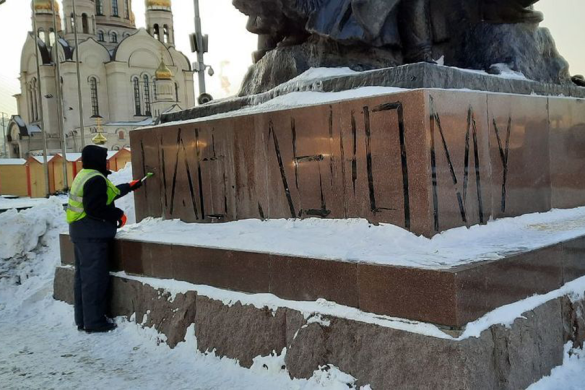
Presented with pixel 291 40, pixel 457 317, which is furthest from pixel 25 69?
pixel 457 317

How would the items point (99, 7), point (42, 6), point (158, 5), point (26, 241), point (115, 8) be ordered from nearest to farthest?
1. point (26, 241)
2. point (42, 6)
3. point (99, 7)
4. point (158, 5)
5. point (115, 8)

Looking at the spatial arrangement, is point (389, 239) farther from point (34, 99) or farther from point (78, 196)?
point (34, 99)

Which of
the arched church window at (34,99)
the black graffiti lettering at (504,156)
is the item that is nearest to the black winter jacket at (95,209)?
the black graffiti lettering at (504,156)

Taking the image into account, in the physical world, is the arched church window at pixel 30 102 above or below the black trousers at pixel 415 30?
above

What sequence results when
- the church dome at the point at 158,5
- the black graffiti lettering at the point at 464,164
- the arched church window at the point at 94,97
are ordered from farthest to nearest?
the church dome at the point at 158,5 < the arched church window at the point at 94,97 < the black graffiti lettering at the point at 464,164

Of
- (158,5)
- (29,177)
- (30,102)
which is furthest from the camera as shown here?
(158,5)

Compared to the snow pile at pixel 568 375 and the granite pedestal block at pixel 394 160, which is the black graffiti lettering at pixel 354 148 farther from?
the snow pile at pixel 568 375

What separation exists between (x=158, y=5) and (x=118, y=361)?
52722mm

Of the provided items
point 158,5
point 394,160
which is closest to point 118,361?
point 394,160

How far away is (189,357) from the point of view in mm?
4031

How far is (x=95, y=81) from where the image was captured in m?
47.7

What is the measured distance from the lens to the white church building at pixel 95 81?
1791 inches

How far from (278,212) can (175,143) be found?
1.38 m

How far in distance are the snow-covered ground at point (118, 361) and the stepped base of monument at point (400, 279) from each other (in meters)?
0.09
